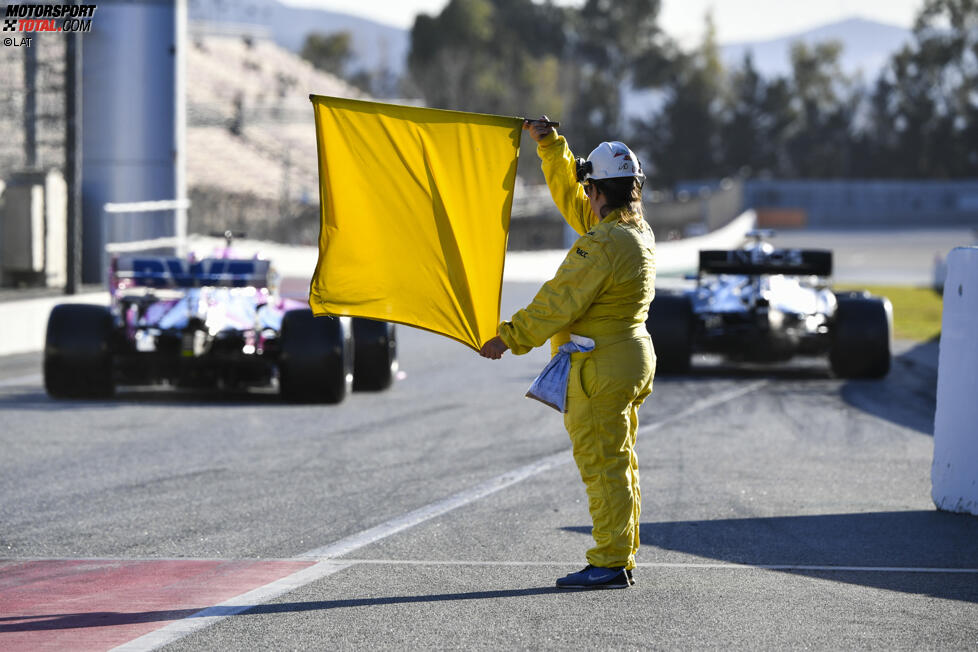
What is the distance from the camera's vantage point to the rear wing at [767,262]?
16719 mm

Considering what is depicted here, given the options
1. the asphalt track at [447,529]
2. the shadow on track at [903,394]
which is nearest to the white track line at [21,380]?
the asphalt track at [447,529]

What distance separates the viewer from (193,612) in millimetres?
6520

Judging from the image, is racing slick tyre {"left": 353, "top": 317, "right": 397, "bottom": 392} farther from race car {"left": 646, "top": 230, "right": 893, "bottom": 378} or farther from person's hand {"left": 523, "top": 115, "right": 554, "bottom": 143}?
person's hand {"left": 523, "top": 115, "right": 554, "bottom": 143}

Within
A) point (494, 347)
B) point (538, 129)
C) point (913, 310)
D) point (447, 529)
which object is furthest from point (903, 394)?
point (913, 310)

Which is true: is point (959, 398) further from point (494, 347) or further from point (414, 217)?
point (414, 217)

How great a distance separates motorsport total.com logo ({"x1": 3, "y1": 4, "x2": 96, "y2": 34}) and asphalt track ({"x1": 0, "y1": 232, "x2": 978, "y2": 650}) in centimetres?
828

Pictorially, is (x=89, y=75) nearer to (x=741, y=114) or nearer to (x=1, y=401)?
(x=1, y=401)

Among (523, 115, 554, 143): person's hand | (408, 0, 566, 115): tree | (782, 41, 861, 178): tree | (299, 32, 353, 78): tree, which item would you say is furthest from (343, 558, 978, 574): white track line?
(299, 32, 353, 78): tree

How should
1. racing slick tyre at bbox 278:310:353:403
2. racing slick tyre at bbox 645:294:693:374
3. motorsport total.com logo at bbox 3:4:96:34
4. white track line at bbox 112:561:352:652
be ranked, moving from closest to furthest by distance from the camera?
white track line at bbox 112:561:352:652, racing slick tyre at bbox 278:310:353:403, racing slick tyre at bbox 645:294:693:374, motorsport total.com logo at bbox 3:4:96:34

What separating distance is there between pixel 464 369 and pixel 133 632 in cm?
1172

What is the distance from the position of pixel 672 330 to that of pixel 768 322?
38.7 inches

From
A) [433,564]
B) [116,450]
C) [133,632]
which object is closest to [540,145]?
[433,564]

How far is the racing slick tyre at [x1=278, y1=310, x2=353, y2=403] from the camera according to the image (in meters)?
13.7

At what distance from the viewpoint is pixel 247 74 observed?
85.7 m
